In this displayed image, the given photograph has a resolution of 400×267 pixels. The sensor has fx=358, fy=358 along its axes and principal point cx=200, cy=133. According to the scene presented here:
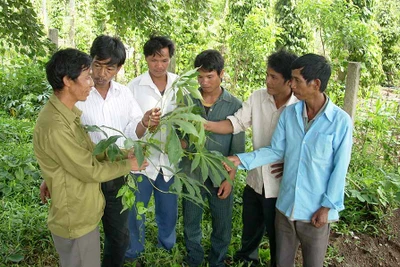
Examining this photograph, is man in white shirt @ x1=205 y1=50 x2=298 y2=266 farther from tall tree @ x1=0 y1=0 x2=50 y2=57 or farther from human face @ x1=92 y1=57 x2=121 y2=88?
tall tree @ x1=0 y1=0 x2=50 y2=57

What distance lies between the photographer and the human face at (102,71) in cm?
204

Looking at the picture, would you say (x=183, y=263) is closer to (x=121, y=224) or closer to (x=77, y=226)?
(x=121, y=224)

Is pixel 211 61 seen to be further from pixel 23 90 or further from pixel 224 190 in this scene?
pixel 23 90

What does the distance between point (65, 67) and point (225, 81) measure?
14.1 ft

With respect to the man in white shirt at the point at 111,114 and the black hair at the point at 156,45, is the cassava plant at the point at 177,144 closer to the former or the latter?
the man in white shirt at the point at 111,114

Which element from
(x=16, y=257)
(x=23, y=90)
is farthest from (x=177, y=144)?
(x=23, y=90)

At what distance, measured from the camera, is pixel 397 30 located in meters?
7.34

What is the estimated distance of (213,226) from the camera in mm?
2430

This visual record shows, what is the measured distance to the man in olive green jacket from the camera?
61.2 inches

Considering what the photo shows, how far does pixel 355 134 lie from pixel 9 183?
3561 mm

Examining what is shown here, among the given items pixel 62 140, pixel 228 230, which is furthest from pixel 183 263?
pixel 62 140

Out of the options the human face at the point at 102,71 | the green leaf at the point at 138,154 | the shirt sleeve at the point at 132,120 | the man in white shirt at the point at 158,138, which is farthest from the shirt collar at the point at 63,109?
the man in white shirt at the point at 158,138

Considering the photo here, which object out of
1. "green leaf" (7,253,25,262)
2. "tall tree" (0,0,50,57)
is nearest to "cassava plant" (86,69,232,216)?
"green leaf" (7,253,25,262)

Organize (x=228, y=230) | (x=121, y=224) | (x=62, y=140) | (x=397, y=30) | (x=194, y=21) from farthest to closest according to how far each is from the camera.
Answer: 1. (x=397, y=30)
2. (x=194, y=21)
3. (x=228, y=230)
4. (x=121, y=224)
5. (x=62, y=140)
